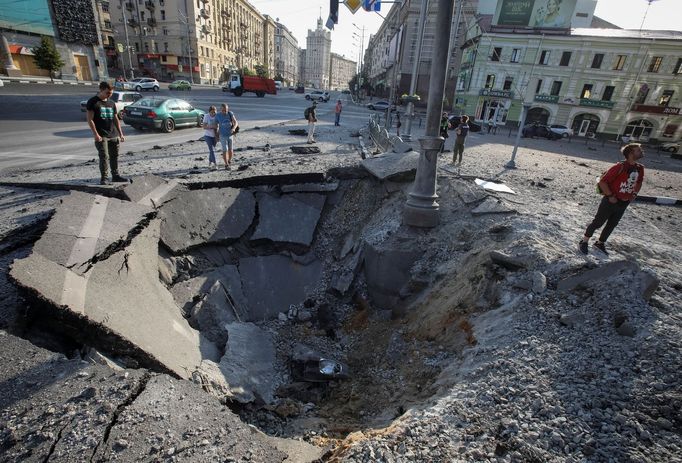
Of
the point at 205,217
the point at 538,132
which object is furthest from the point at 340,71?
the point at 205,217

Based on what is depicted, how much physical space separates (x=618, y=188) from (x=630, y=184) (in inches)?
5.3

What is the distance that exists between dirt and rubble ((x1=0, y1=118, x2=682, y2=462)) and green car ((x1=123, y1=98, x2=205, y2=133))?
27.4 ft

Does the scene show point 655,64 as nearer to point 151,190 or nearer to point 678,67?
point 678,67

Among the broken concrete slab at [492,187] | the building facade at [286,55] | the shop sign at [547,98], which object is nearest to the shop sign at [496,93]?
the shop sign at [547,98]

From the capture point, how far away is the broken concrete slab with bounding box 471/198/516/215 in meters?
5.68

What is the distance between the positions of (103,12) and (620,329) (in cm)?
8153

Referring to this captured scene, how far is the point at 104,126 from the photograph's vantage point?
6.02m

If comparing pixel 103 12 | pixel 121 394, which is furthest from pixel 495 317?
pixel 103 12

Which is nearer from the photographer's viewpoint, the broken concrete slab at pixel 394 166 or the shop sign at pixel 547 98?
the broken concrete slab at pixel 394 166

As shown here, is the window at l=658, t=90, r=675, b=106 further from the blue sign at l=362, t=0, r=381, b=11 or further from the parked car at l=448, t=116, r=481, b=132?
the blue sign at l=362, t=0, r=381, b=11

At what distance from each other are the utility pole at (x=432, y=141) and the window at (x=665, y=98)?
4226cm

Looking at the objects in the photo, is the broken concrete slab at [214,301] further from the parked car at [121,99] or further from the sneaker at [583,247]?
the parked car at [121,99]

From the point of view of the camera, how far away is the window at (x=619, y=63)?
108 feet

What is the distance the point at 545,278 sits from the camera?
3.70m
